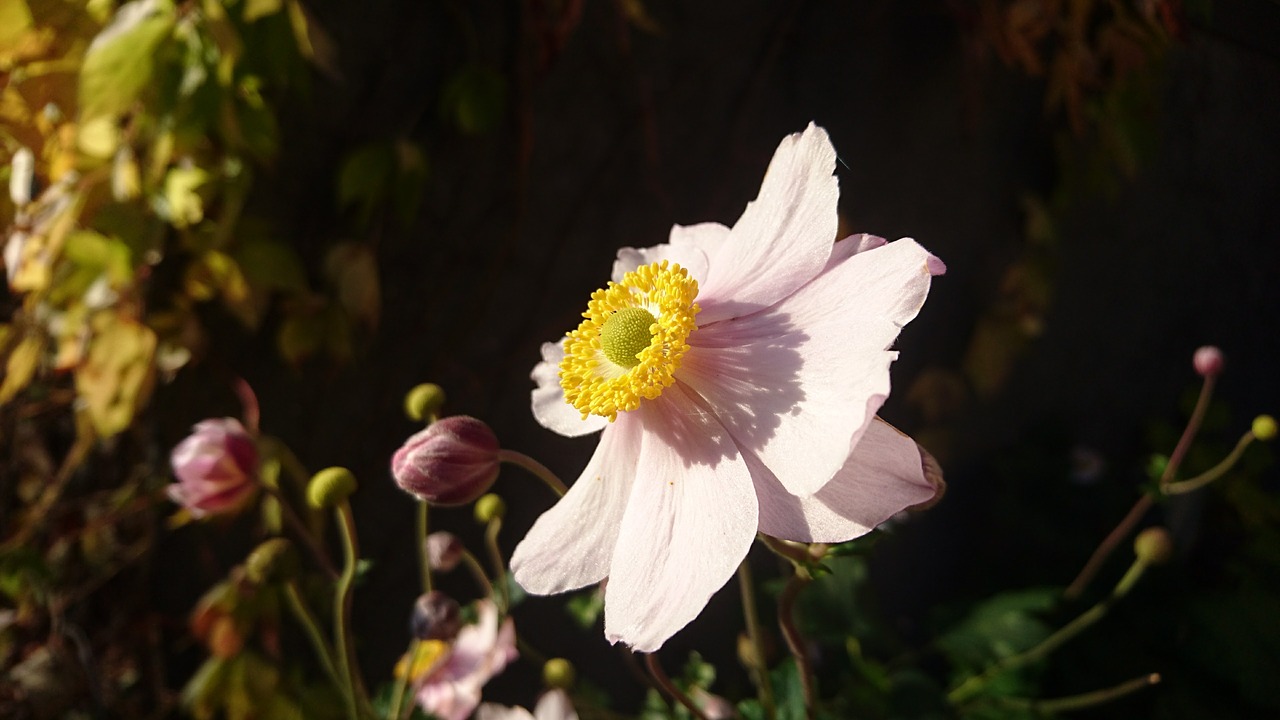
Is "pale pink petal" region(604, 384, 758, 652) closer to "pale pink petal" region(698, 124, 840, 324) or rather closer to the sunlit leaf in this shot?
"pale pink petal" region(698, 124, 840, 324)

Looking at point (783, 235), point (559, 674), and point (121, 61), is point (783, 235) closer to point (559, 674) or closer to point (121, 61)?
point (559, 674)

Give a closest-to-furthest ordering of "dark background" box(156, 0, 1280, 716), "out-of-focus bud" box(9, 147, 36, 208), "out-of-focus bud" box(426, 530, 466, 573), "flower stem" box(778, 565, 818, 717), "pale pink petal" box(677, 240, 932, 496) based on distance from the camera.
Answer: "pale pink petal" box(677, 240, 932, 496), "flower stem" box(778, 565, 818, 717), "out-of-focus bud" box(426, 530, 466, 573), "out-of-focus bud" box(9, 147, 36, 208), "dark background" box(156, 0, 1280, 716)

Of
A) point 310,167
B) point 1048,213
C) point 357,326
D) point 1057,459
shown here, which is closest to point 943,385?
point 1057,459

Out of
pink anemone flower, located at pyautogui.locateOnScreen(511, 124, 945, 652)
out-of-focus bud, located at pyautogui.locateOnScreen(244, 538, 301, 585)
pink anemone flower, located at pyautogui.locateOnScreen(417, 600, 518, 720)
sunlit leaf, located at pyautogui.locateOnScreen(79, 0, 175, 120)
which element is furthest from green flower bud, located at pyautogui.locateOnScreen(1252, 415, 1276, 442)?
sunlit leaf, located at pyautogui.locateOnScreen(79, 0, 175, 120)

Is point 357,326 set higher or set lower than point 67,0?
lower

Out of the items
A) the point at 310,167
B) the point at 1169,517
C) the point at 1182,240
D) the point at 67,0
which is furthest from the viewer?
the point at 1169,517

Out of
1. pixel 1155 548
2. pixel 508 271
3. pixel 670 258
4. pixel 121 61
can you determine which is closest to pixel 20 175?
pixel 121 61

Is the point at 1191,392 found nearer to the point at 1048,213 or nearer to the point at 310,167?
the point at 1048,213
